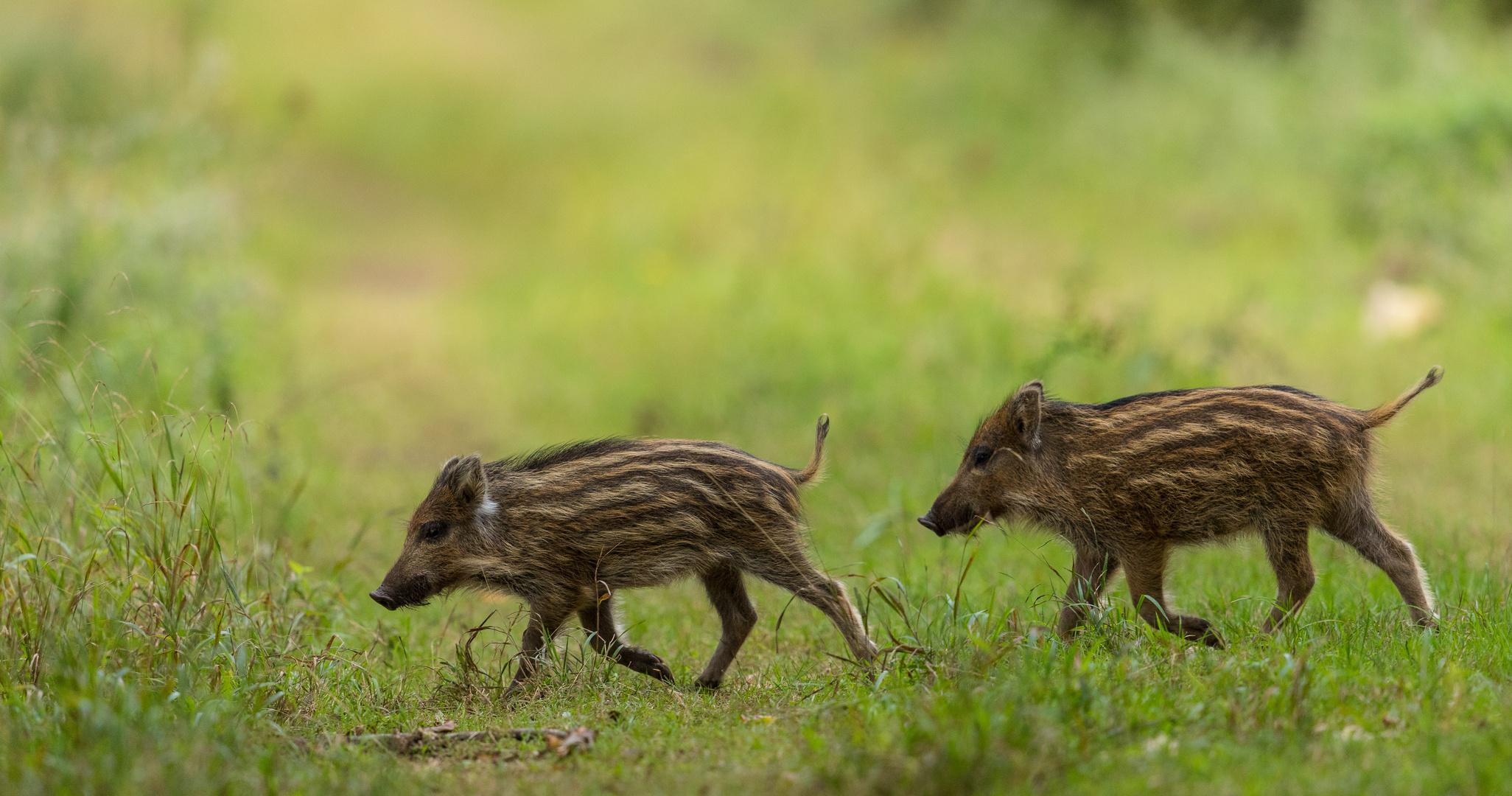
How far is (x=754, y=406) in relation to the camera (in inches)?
451

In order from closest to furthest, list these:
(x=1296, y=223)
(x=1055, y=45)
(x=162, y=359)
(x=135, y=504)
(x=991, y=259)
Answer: (x=135, y=504) → (x=162, y=359) → (x=991, y=259) → (x=1296, y=223) → (x=1055, y=45)

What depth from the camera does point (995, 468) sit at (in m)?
5.63

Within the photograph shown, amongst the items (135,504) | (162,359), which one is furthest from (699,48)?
(135,504)

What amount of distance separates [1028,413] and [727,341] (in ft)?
25.5

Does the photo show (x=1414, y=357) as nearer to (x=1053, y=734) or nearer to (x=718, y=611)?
(x=718, y=611)

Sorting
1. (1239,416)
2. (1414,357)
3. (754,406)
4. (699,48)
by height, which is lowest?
(754,406)

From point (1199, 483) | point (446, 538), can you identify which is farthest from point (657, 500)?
point (1199, 483)

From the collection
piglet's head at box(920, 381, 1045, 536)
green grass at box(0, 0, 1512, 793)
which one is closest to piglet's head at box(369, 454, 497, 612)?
green grass at box(0, 0, 1512, 793)

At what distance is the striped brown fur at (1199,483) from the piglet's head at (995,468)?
0.04 ft

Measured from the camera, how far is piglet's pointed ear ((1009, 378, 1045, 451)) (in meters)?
5.49

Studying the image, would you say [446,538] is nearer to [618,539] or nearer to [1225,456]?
[618,539]

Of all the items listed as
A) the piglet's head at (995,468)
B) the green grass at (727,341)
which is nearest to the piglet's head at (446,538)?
the green grass at (727,341)

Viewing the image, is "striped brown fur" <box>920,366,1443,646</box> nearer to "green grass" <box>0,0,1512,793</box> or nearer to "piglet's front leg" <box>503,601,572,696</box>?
"green grass" <box>0,0,1512,793</box>

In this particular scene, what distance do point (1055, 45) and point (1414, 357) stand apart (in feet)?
40.6
